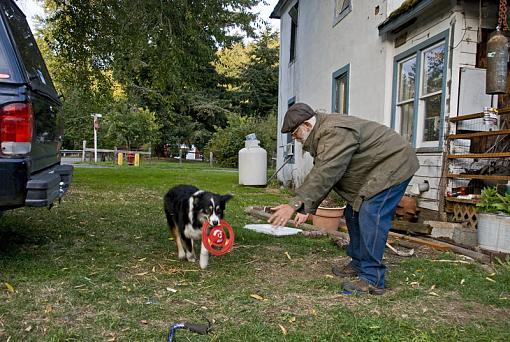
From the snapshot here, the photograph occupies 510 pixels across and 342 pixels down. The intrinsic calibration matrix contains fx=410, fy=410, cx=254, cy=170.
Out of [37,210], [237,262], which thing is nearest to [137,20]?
[37,210]

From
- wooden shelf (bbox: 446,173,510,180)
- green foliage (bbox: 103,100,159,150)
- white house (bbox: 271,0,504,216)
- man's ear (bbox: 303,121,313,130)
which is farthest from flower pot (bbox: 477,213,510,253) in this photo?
green foliage (bbox: 103,100,159,150)

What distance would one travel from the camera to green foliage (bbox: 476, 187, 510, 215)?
4.81 m

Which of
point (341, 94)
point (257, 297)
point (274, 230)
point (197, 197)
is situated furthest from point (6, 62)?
point (341, 94)

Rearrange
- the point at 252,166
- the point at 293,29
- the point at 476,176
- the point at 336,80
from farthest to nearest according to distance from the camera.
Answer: the point at 293,29
the point at 252,166
the point at 336,80
the point at 476,176

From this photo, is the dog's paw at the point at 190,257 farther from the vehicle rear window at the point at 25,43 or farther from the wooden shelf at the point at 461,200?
the wooden shelf at the point at 461,200

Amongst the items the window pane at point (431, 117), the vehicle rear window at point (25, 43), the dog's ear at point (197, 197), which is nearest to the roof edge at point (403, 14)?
the window pane at point (431, 117)

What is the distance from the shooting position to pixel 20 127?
3172mm

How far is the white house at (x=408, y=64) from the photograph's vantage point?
6090 mm

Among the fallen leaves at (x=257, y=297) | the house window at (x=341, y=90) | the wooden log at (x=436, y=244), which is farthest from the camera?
the house window at (x=341, y=90)

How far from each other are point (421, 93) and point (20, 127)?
6083 mm

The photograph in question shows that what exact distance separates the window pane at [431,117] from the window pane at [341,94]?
3.16 m

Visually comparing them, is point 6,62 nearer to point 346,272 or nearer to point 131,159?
point 346,272

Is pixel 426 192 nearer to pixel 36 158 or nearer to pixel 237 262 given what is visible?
pixel 237 262

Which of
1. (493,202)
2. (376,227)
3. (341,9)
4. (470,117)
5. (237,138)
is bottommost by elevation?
(376,227)
